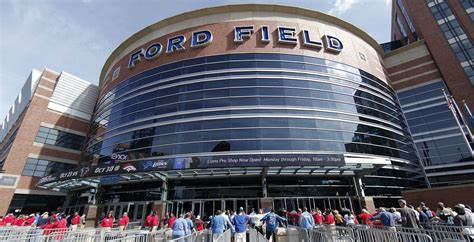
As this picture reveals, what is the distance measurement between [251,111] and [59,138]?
28.5 metres

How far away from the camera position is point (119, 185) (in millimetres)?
25156

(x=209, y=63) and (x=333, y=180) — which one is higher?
(x=209, y=63)

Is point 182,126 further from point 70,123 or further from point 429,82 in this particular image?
point 429,82

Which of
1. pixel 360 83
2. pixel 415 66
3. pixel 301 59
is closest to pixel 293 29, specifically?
pixel 301 59

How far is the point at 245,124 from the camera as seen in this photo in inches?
918

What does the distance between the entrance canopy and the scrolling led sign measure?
1420 centimetres

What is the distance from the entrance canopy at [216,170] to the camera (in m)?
18.9

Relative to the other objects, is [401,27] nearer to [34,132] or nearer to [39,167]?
[34,132]

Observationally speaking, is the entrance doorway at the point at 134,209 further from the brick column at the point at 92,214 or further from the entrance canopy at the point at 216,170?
the entrance canopy at the point at 216,170

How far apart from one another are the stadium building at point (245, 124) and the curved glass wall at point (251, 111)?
5.1 inches

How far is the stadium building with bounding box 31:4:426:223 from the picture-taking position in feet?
70.4

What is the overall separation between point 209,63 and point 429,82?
30.9 metres

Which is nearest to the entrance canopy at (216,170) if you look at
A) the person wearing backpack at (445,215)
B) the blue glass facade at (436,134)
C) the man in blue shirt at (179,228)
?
the person wearing backpack at (445,215)

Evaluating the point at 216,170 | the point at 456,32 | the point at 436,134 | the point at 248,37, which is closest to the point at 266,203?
the point at 216,170
